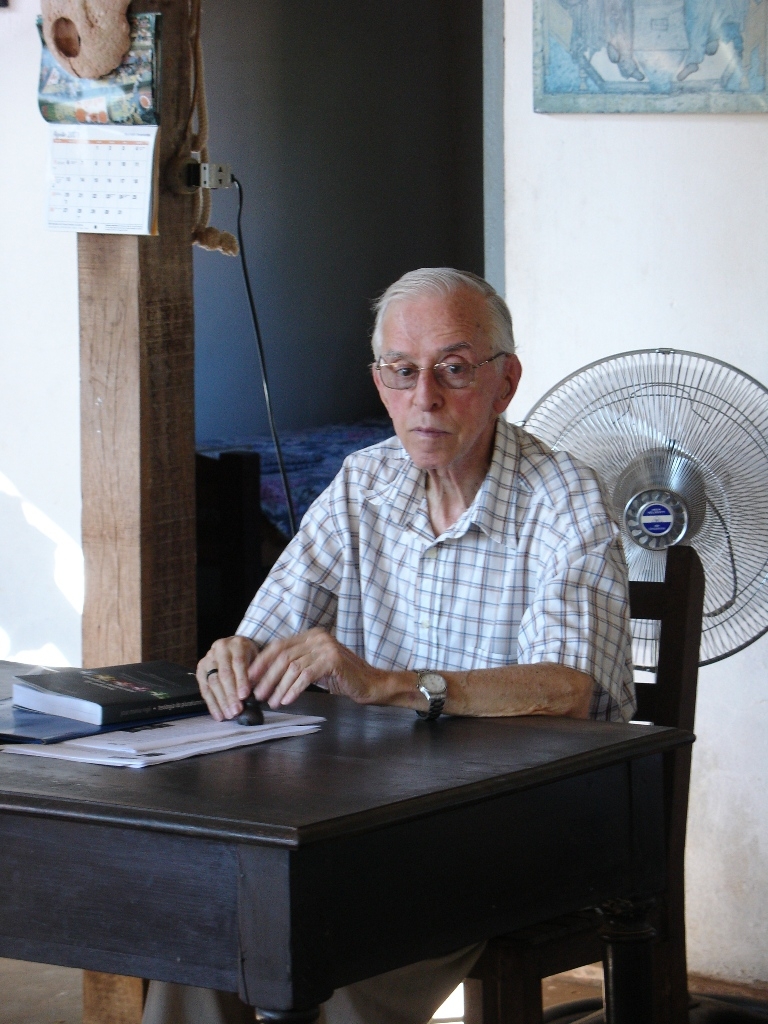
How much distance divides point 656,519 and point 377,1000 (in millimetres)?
924

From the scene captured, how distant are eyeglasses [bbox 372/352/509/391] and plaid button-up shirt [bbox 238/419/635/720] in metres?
0.11

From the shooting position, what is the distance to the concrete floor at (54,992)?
102 inches

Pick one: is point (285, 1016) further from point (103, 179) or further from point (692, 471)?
point (103, 179)

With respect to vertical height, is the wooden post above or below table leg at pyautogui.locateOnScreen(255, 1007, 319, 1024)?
above

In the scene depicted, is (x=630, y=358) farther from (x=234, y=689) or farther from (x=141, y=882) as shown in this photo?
(x=141, y=882)

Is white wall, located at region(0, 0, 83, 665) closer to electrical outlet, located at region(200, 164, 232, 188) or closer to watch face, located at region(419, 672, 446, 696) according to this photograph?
electrical outlet, located at region(200, 164, 232, 188)

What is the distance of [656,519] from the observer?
6.97 feet

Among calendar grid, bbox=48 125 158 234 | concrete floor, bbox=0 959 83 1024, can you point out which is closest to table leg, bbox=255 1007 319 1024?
calendar grid, bbox=48 125 158 234

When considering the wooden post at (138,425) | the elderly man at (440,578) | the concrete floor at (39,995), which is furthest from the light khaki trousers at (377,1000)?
the concrete floor at (39,995)

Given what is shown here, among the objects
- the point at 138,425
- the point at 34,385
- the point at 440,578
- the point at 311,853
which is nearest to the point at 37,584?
the point at 34,385

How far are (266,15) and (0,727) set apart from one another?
404 cm

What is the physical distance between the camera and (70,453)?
3357mm

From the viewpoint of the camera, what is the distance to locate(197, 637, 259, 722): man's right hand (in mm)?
1589

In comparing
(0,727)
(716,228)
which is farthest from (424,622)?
(716,228)
